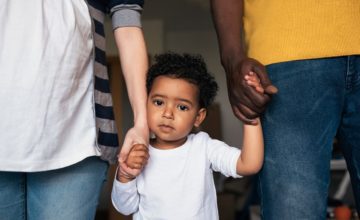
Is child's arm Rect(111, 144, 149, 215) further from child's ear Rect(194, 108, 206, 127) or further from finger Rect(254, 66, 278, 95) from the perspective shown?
finger Rect(254, 66, 278, 95)

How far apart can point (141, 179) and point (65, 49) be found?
0.38 meters

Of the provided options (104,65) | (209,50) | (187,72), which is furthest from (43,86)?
(209,50)

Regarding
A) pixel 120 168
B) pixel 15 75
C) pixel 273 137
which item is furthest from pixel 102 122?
pixel 273 137

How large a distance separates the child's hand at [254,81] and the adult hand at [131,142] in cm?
27

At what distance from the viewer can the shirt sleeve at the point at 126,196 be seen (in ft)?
3.30

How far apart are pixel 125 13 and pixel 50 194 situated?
1.43ft

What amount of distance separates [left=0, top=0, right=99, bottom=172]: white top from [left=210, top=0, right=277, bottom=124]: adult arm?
283 millimetres

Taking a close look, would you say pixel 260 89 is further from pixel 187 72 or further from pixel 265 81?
pixel 187 72

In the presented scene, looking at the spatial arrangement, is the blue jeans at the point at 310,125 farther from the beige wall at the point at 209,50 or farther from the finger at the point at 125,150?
the beige wall at the point at 209,50

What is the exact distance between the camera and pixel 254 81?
0.80m

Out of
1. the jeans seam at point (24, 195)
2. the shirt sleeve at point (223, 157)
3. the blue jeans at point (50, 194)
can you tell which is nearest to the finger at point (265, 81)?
the shirt sleeve at point (223, 157)

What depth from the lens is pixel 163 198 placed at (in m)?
1.01

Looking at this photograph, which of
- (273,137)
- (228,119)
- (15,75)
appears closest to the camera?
(15,75)

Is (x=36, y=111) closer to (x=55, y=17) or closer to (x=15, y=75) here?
(x=15, y=75)
